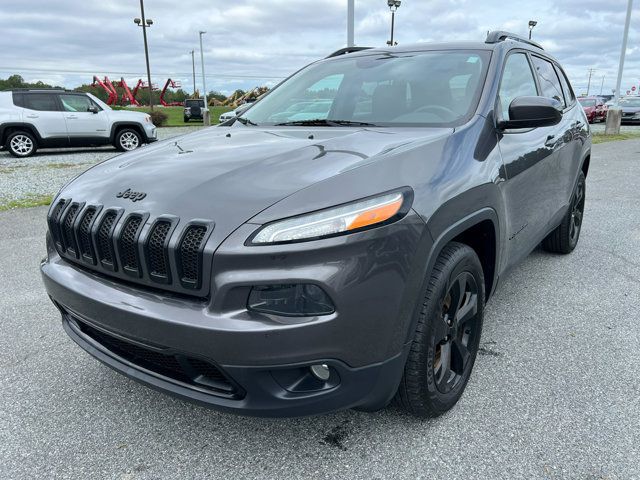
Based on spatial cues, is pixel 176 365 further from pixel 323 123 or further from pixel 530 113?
pixel 530 113

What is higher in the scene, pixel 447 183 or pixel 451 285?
pixel 447 183

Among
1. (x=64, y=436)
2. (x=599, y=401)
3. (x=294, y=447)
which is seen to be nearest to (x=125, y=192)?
(x=64, y=436)

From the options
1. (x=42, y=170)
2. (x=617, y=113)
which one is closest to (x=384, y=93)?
(x=42, y=170)

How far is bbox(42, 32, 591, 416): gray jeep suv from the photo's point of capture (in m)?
1.70

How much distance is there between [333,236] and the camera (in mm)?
1696

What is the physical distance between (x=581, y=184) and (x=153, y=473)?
431 centimetres

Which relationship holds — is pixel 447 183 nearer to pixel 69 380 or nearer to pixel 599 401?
pixel 599 401

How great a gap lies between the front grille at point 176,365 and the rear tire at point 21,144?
12.6 metres

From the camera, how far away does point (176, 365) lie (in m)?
1.95

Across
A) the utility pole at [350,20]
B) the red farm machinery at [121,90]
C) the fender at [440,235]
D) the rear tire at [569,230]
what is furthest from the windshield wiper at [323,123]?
the red farm machinery at [121,90]

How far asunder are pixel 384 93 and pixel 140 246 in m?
1.83

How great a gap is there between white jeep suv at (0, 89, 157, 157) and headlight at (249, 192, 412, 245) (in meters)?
13.2

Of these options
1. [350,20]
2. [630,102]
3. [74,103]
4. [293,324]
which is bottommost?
[293,324]

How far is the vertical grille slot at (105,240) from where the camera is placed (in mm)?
1988
